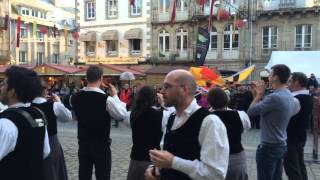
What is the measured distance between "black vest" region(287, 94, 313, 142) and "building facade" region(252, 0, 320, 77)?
67.7 feet

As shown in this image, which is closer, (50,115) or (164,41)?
(50,115)

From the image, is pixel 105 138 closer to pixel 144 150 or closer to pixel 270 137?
pixel 144 150

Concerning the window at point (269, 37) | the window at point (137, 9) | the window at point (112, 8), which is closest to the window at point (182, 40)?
the window at point (137, 9)

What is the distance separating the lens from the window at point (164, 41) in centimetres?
2908

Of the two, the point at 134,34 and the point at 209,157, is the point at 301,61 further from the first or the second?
the point at 134,34

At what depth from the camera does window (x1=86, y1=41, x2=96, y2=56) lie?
31.8m

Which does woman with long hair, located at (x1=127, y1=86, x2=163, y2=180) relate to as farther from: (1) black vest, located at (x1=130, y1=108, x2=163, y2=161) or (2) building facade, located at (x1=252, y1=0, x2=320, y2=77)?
(2) building facade, located at (x1=252, y1=0, x2=320, y2=77)

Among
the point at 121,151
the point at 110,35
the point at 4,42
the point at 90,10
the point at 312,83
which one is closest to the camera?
the point at 121,151

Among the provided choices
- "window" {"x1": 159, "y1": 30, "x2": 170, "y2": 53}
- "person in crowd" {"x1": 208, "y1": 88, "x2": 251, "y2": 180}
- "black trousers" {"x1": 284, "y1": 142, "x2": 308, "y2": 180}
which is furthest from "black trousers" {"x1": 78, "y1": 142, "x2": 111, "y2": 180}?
"window" {"x1": 159, "y1": 30, "x2": 170, "y2": 53}

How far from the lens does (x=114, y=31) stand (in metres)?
30.3

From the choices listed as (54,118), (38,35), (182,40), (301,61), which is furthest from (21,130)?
(38,35)

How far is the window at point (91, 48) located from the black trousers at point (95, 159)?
27.1 m

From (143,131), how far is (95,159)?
42.8 inches

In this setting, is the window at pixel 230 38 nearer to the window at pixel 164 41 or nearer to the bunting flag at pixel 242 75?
the window at pixel 164 41
